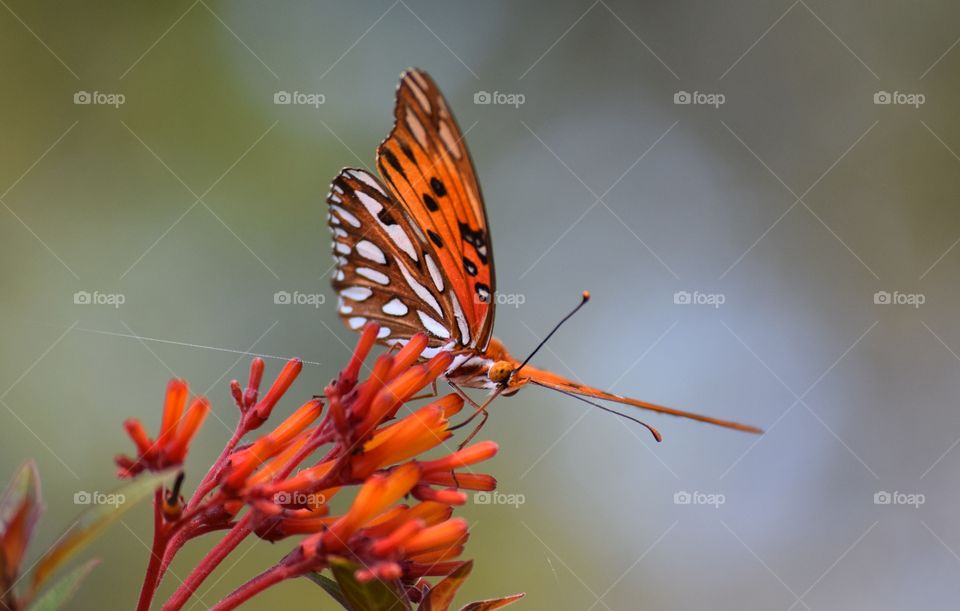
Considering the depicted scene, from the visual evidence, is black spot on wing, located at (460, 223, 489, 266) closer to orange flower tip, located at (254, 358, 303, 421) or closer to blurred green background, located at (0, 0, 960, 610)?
orange flower tip, located at (254, 358, 303, 421)

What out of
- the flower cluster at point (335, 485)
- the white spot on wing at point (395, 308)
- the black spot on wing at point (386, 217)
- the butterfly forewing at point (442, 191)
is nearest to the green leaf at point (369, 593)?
the flower cluster at point (335, 485)

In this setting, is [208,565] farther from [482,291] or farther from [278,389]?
[482,291]

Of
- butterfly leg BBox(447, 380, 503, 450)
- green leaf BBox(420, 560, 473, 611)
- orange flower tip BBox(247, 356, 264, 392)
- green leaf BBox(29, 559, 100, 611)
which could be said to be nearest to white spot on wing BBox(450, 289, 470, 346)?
butterfly leg BBox(447, 380, 503, 450)

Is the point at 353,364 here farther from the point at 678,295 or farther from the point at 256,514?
the point at 678,295

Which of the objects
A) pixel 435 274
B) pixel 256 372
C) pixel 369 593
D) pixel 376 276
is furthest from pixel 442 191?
pixel 369 593

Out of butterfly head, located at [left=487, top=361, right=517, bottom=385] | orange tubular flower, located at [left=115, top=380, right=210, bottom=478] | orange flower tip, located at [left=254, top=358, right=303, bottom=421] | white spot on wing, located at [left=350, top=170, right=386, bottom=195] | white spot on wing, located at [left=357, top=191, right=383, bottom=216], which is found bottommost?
orange tubular flower, located at [left=115, top=380, right=210, bottom=478]

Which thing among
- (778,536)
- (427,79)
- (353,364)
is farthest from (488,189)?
(353,364)
